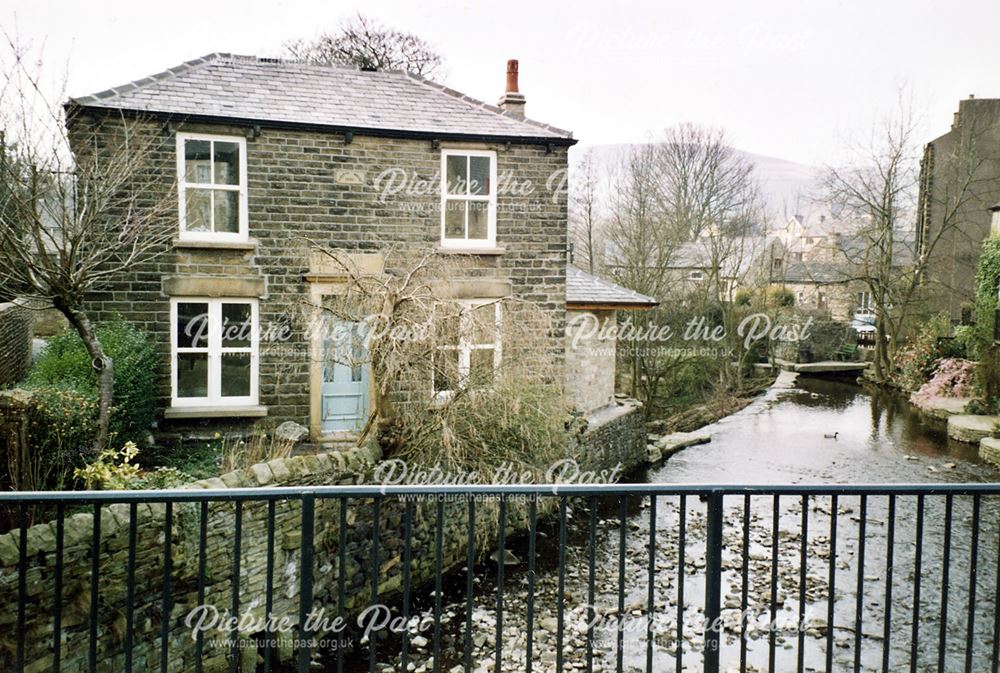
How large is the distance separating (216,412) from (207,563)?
5.07m

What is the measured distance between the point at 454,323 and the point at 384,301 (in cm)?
100

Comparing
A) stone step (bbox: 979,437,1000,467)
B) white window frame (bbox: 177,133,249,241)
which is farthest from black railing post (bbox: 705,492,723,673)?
stone step (bbox: 979,437,1000,467)

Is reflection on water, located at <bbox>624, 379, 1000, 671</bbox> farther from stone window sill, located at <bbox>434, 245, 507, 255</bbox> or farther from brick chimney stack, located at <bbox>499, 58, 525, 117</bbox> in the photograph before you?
brick chimney stack, located at <bbox>499, 58, 525, 117</bbox>

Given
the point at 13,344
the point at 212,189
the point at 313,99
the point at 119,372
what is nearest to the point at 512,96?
the point at 313,99

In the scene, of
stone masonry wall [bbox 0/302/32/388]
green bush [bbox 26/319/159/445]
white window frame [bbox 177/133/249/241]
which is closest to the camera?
green bush [bbox 26/319/159/445]

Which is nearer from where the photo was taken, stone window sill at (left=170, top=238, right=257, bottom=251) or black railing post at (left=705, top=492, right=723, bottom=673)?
Answer: black railing post at (left=705, top=492, right=723, bottom=673)

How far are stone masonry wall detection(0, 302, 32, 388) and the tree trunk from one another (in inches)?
73.1

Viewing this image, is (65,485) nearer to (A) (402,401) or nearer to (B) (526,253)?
(A) (402,401)

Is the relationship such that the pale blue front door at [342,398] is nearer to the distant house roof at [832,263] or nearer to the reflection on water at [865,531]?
the reflection on water at [865,531]

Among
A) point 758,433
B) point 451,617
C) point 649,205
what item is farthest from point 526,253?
point 649,205

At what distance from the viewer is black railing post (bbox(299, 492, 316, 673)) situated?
9.44ft

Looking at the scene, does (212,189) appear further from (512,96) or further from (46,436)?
(512,96)

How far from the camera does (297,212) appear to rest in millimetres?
12984

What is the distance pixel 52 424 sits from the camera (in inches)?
324
